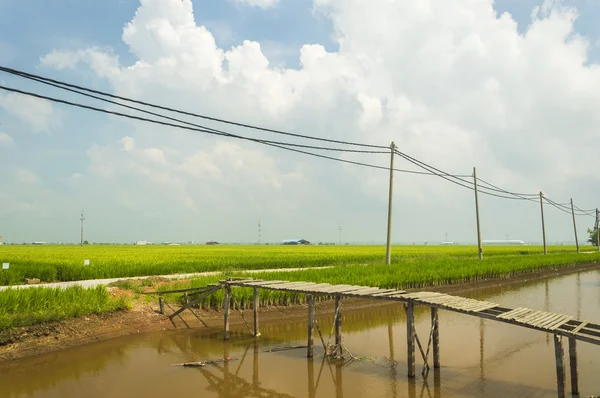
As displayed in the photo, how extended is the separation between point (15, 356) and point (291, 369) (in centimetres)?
643

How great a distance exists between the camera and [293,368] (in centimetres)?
947

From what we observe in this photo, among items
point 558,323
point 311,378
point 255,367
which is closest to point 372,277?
point 255,367

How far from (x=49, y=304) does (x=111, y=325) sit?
5.66 feet

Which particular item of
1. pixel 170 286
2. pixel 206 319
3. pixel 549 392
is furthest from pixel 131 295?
pixel 549 392

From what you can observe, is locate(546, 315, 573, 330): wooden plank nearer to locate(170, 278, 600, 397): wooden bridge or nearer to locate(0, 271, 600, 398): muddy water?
locate(170, 278, 600, 397): wooden bridge

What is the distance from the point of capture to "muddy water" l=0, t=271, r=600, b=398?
813cm

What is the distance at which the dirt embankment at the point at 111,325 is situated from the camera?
34.1 feet

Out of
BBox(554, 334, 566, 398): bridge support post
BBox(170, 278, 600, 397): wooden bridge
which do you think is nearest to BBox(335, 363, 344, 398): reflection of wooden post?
BBox(170, 278, 600, 397): wooden bridge

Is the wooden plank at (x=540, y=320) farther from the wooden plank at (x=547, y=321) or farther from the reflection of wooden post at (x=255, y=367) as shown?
the reflection of wooden post at (x=255, y=367)

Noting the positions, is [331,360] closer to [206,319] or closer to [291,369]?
[291,369]

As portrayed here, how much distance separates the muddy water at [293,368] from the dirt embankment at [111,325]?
436 millimetres

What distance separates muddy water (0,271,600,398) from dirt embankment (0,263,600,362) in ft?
1.43

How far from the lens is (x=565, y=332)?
6.88 m

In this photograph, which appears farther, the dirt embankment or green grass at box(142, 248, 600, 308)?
green grass at box(142, 248, 600, 308)
